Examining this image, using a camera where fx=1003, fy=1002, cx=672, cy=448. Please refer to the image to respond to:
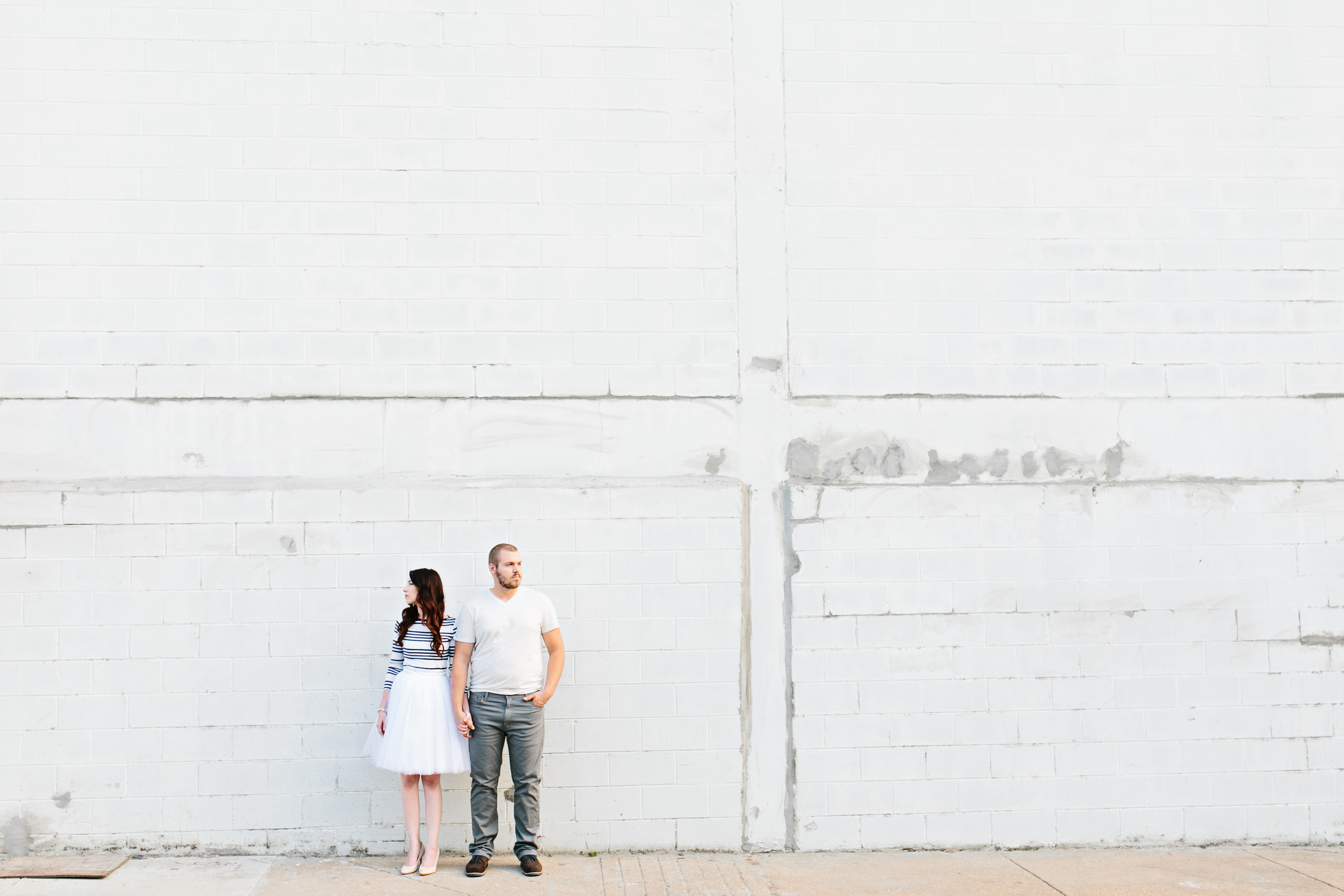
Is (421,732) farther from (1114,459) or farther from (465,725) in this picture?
(1114,459)

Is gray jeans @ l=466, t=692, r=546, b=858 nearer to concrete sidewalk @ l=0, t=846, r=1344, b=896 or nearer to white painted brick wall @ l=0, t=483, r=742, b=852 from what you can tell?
concrete sidewalk @ l=0, t=846, r=1344, b=896

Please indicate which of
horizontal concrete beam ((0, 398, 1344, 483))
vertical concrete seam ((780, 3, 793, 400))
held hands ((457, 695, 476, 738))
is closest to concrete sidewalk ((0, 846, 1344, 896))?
held hands ((457, 695, 476, 738))

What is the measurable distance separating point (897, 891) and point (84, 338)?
608 centimetres

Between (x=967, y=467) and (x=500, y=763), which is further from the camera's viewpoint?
(x=967, y=467)

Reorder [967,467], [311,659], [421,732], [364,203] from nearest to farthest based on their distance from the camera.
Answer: [421,732], [311,659], [364,203], [967,467]

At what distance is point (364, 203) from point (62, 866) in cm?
449

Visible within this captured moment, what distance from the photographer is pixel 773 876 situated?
19.8 ft

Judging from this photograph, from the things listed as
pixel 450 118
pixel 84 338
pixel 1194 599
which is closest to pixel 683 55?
pixel 450 118

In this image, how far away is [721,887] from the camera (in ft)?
19.0

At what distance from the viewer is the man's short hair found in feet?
19.6

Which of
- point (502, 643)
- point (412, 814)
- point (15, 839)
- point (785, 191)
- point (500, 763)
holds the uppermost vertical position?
point (785, 191)

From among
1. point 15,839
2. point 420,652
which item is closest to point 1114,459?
point 420,652

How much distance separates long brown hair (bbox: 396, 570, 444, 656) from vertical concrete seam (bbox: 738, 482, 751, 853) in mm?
1931

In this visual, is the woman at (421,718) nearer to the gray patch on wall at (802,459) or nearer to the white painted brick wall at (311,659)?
the white painted brick wall at (311,659)
